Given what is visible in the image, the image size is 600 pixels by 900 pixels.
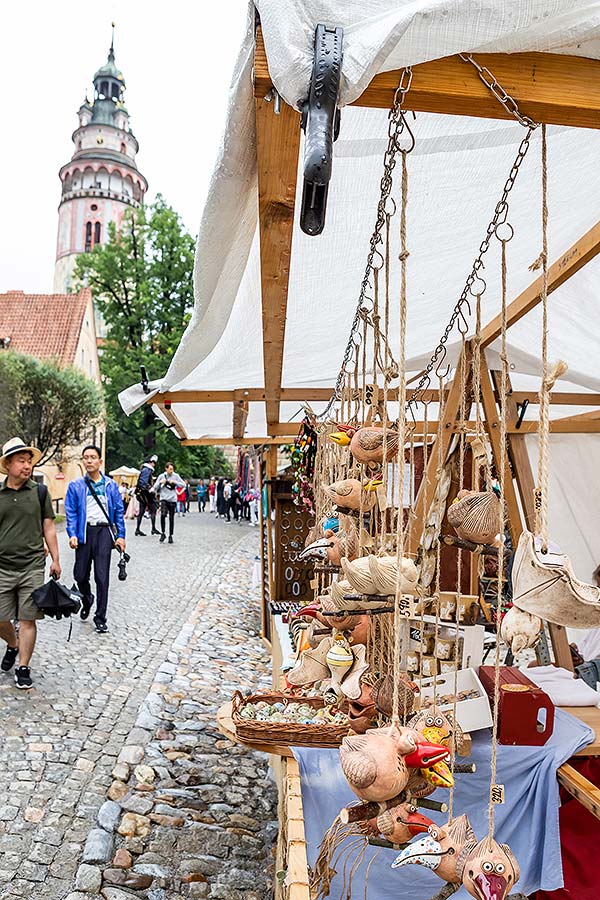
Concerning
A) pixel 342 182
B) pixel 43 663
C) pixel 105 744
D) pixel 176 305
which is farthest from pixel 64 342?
pixel 342 182

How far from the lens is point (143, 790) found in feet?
11.2

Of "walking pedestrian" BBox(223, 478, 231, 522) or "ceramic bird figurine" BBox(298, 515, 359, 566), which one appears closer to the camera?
"ceramic bird figurine" BBox(298, 515, 359, 566)

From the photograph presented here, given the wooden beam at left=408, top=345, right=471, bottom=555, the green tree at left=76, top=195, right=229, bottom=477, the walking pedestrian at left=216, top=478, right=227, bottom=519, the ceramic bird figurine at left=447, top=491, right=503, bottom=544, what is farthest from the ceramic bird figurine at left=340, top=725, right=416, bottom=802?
the green tree at left=76, top=195, right=229, bottom=477

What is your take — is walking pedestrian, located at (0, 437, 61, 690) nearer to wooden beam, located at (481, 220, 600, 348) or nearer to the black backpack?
the black backpack

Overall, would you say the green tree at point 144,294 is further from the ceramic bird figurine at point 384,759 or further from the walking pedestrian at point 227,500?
the ceramic bird figurine at point 384,759

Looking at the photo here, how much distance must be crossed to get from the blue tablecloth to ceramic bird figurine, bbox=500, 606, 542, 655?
4.22ft

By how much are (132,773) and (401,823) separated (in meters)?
2.88

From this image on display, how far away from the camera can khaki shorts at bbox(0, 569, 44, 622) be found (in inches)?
174

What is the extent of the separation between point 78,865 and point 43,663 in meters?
2.88

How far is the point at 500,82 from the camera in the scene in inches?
38.6

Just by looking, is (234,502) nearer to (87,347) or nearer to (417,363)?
(87,347)

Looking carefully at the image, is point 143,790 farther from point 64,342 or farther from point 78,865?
point 64,342

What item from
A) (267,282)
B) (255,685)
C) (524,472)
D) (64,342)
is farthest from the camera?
(64,342)

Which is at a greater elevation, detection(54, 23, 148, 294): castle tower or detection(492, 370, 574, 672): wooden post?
detection(54, 23, 148, 294): castle tower
